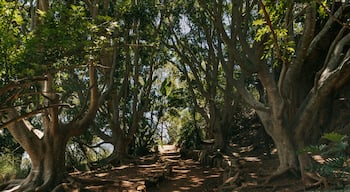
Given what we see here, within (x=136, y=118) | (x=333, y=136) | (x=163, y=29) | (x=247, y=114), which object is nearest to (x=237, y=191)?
(x=333, y=136)

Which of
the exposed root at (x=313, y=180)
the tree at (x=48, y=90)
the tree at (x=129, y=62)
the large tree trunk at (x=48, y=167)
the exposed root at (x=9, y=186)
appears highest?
the tree at (x=129, y=62)

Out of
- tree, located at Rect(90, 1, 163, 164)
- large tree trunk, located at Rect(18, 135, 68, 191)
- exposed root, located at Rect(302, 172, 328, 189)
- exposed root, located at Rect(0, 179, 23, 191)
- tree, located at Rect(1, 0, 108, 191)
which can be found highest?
tree, located at Rect(90, 1, 163, 164)

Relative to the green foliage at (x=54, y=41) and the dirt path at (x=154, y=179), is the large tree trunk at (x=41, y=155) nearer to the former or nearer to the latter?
the dirt path at (x=154, y=179)

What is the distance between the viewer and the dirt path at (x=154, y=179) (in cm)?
1091

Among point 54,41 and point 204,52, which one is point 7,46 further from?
point 204,52

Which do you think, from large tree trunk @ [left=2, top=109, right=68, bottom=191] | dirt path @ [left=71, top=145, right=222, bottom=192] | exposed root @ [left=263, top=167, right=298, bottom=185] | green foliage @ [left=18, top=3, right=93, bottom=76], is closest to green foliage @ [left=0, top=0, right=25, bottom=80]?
green foliage @ [left=18, top=3, right=93, bottom=76]

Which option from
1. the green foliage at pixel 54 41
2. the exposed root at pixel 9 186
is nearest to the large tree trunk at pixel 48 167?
the exposed root at pixel 9 186

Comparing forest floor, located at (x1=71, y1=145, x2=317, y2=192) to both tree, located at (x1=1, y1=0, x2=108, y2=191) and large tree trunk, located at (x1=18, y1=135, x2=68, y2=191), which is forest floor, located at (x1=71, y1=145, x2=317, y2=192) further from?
tree, located at (x1=1, y1=0, x2=108, y2=191)

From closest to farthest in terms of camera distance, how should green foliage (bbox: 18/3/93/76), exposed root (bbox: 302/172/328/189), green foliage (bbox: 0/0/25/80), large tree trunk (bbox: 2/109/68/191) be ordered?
green foliage (bbox: 0/0/25/80) → green foliage (bbox: 18/3/93/76) → exposed root (bbox: 302/172/328/189) → large tree trunk (bbox: 2/109/68/191)

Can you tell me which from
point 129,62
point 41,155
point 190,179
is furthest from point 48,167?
point 129,62

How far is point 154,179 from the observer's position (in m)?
12.0

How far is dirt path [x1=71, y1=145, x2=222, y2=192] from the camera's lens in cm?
1091

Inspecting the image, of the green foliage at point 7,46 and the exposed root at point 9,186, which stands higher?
the green foliage at point 7,46

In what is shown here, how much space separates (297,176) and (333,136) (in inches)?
174
